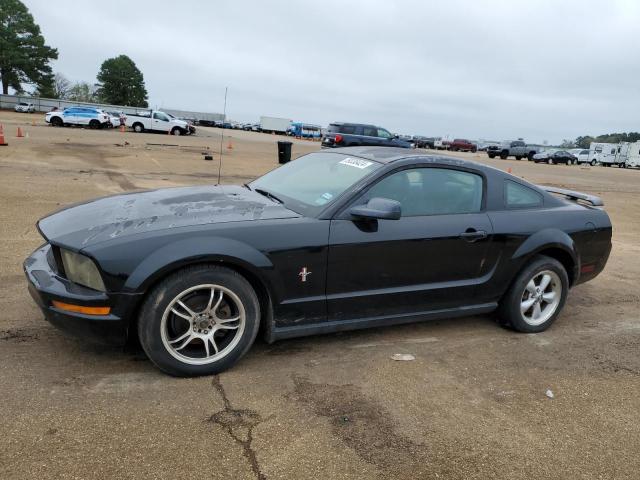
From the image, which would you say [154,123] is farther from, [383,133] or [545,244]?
[545,244]

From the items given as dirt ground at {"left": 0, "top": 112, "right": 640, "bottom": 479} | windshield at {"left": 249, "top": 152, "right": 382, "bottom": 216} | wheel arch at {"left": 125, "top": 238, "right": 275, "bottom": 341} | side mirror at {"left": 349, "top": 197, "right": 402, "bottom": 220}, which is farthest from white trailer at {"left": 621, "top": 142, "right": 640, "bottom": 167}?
wheel arch at {"left": 125, "top": 238, "right": 275, "bottom": 341}

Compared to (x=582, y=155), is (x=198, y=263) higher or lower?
lower

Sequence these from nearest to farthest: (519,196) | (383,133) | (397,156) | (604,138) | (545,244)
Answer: (397,156) < (545,244) < (519,196) < (383,133) < (604,138)

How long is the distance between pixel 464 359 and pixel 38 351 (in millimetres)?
2952

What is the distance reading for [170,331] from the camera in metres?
3.05

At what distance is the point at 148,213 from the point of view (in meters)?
3.33

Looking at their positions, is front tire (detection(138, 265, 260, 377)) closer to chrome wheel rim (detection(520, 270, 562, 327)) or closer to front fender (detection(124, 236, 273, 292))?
front fender (detection(124, 236, 273, 292))

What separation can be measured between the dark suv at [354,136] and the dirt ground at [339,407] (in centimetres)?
2534

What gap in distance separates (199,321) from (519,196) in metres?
2.82

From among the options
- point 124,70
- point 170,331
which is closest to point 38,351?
point 170,331

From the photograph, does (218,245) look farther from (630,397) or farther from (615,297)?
(615,297)

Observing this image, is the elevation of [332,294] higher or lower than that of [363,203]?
lower

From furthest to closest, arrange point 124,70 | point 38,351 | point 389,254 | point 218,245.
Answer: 1. point 124,70
2. point 389,254
3. point 38,351
4. point 218,245

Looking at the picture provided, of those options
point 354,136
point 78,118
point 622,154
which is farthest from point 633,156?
point 78,118
